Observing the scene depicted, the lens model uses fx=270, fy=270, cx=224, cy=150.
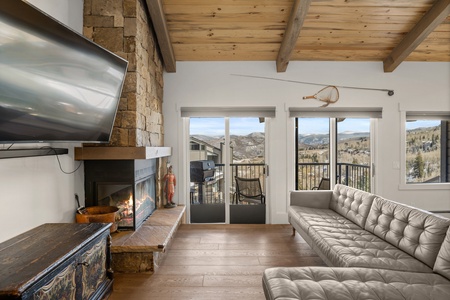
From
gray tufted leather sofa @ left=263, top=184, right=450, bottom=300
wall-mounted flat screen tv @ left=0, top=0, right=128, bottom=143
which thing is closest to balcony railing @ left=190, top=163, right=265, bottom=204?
gray tufted leather sofa @ left=263, top=184, right=450, bottom=300

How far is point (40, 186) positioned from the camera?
94.1 inches

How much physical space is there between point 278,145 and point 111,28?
114 inches

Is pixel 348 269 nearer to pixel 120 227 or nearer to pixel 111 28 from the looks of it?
pixel 120 227

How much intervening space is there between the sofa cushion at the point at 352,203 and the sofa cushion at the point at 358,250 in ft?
0.60

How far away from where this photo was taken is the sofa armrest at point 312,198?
12.5 ft

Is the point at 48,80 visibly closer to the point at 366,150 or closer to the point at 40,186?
the point at 40,186

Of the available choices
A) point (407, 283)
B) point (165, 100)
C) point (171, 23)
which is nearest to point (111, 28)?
point (171, 23)

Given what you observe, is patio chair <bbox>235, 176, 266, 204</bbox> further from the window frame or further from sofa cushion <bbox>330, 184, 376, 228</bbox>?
the window frame

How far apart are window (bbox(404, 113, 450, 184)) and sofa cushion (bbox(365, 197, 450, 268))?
2.47m

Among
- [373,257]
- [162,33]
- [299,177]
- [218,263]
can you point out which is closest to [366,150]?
[299,177]

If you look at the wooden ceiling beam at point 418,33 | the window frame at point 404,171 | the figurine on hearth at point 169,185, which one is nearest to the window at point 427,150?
the window frame at point 404,171

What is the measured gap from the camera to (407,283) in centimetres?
176

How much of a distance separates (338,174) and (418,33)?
234 centimetres

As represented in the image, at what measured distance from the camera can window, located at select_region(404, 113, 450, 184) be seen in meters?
4.63
